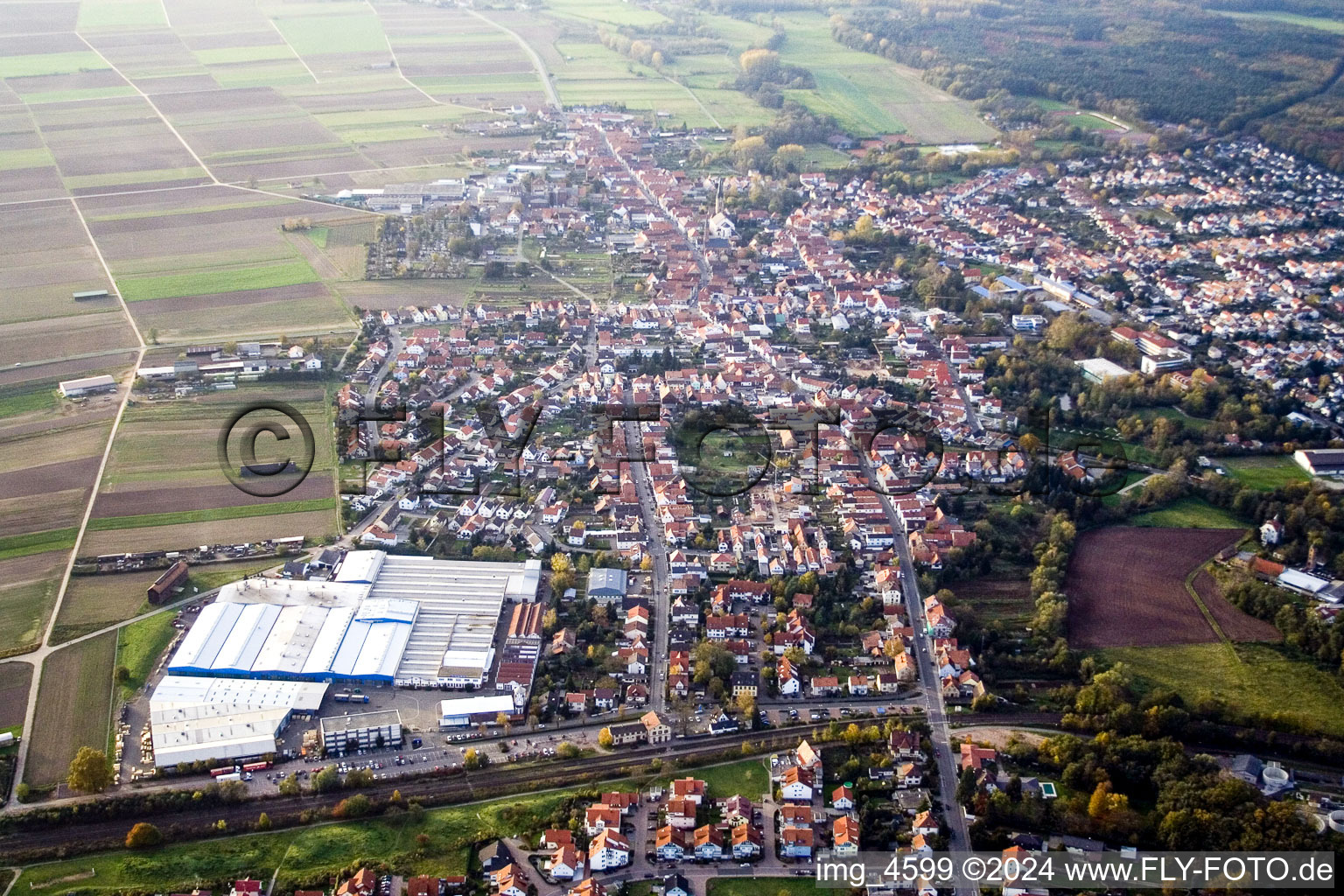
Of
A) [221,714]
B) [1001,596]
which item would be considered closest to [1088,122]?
[1001,596]

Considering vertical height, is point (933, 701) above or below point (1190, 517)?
below

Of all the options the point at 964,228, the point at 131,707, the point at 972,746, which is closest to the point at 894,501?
the point at 972,746

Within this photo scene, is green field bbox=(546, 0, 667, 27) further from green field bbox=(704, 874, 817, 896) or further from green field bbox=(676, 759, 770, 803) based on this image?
green field bbox=(704, 874, 817, 896)

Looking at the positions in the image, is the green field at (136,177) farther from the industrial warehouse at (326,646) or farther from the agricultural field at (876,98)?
the agricultural field at (876,98)

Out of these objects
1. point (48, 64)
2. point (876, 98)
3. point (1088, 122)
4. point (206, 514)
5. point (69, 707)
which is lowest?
point (69, 707)

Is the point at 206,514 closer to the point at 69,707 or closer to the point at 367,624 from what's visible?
the point at 367,624

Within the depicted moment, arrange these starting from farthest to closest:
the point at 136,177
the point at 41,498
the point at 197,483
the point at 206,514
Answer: the point at 136,177
the point at 197,483
the point at 41,498
the point at 206,514
